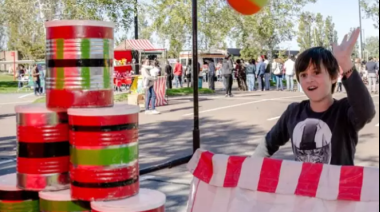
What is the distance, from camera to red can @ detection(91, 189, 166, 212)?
3.03 metres

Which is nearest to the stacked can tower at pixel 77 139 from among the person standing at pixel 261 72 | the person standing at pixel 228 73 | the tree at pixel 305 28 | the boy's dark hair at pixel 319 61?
the boy's dark hair at pixel 319 61

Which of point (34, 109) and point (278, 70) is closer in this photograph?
point (34, 109)

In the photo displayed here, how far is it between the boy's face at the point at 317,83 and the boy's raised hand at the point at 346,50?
0.26m

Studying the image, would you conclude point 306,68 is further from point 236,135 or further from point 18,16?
point 18,16

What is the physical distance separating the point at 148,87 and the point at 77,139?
10.9 m

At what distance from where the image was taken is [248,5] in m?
3.03

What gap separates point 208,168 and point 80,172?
901mm

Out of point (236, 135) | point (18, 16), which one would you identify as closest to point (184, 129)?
point (236, 135)

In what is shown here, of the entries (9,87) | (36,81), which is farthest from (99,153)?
(9,87)

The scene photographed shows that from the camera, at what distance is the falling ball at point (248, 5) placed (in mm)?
3010

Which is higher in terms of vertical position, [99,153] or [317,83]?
[317,83]

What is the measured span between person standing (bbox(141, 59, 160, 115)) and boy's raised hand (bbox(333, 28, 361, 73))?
38.1 ft

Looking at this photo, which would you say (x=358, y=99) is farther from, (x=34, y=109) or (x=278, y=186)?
(x=34, y=109)

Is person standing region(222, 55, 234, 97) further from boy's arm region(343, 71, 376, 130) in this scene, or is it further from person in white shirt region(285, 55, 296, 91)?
boy's arm region(343, 71, 376, 130)
